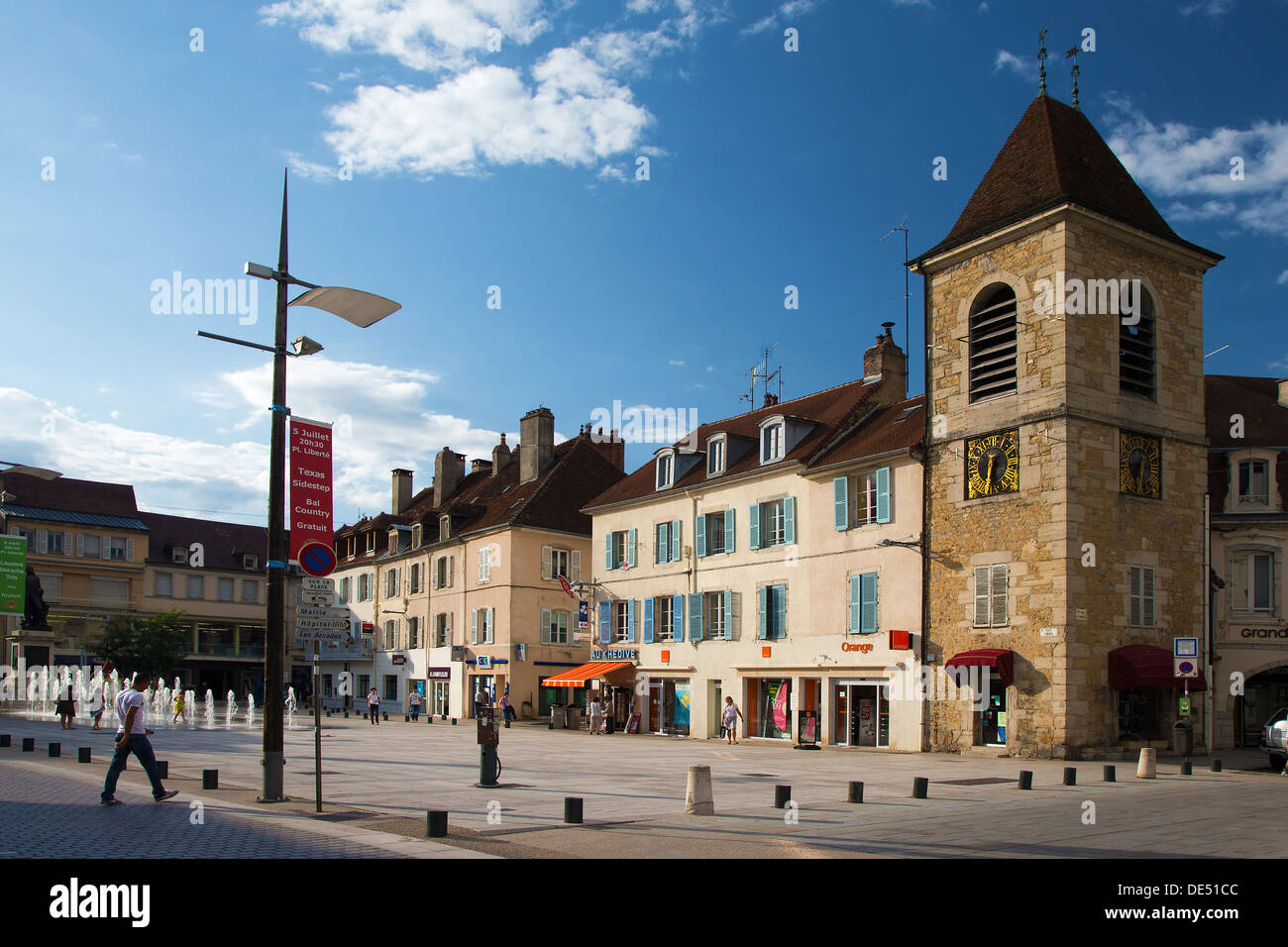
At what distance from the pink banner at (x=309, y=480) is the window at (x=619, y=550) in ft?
87.9

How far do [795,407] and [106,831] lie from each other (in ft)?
95.5

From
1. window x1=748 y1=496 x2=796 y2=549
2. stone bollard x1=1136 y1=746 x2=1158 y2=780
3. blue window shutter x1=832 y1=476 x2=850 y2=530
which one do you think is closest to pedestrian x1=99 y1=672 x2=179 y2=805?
stone bollard x1=1136 y1=746 x2=1158 y2=780

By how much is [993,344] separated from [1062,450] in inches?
150

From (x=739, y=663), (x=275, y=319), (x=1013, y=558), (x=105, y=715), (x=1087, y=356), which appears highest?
(x=1087, y=356)

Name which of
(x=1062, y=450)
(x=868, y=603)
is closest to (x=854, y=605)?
(x=868, y=603)

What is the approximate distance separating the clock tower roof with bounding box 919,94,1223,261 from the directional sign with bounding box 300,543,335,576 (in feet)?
64.5

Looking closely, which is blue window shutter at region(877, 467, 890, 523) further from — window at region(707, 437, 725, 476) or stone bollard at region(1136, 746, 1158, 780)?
stone bollard at region(1136, 746, 1158, 780)

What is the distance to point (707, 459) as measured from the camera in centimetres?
3716

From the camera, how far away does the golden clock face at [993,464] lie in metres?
26.1

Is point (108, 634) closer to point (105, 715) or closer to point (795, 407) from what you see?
point (105, 715)

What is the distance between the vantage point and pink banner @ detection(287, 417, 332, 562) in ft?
41.7

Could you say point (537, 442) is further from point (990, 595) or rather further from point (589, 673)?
point (990, 595)
